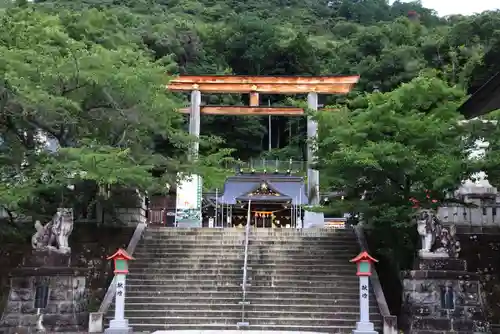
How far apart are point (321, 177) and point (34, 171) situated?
7.77m

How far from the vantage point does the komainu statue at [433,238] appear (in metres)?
13.4

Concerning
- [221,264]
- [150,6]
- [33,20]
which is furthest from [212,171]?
[150,6]

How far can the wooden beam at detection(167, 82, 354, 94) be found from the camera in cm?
2531

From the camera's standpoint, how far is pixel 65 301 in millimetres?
13312

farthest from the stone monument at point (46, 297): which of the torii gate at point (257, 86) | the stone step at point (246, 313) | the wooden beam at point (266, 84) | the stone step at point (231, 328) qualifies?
the wooden beam at point (266, 84)

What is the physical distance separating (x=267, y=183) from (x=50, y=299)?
57.0ft

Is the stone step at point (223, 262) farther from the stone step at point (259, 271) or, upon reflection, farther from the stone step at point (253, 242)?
the stone step at point (253, 242)

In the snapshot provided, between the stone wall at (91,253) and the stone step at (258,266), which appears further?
the stone step at (258,266)

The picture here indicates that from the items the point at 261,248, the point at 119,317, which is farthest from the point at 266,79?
the point at 119,317

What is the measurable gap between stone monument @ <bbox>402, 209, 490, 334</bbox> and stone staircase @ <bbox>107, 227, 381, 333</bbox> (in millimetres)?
1086

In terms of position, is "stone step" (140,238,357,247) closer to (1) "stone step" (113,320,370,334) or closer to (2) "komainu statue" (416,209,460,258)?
(2) "komainu statue" (416,209,460,258)

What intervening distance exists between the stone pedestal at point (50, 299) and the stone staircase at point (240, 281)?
964 mm

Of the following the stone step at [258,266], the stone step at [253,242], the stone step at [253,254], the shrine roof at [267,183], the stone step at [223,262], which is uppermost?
the shrine roof at [267,183]

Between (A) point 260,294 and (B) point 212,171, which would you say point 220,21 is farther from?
(A) point 260,294
